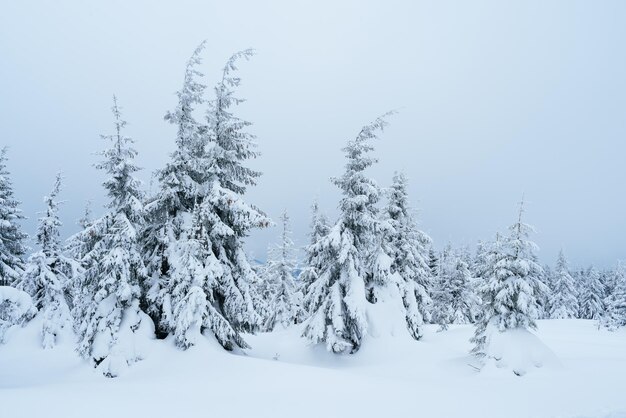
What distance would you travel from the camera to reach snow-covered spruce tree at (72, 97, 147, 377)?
14758 mm

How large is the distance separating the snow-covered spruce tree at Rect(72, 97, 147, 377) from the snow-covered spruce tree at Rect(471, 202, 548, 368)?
16.3m

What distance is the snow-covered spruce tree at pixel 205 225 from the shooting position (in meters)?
15.5

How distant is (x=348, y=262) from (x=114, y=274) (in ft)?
38.8

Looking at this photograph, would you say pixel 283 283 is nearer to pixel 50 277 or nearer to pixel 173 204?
pixel 50 277

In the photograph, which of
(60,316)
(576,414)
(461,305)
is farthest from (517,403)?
(461,305)

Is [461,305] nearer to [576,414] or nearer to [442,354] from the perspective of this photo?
[442,354]

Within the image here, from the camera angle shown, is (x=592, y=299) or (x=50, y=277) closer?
(x=50, y=277)

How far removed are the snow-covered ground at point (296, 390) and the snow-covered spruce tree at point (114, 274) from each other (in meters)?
0.93

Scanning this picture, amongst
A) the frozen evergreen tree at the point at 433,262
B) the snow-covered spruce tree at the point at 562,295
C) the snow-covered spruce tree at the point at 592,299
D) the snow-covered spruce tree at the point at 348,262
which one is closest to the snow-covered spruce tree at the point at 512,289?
the snow-covered spruce tree at the point at 348,262

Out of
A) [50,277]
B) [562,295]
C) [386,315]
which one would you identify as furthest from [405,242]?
[562,295]

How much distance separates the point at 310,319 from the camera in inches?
864

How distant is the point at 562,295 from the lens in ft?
233

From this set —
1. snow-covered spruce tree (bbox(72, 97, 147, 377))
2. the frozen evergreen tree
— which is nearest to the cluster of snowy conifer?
snow-covered spruce tree (bbox(72, 97, 147, 377))

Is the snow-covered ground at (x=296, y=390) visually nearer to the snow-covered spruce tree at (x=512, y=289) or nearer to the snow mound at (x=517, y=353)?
the snow mound at (x=517, y=353)
